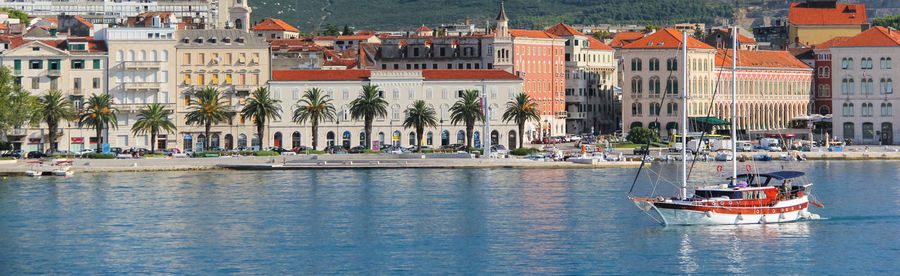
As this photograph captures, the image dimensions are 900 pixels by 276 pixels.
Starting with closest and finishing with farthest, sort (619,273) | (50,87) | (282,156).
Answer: (619,273)
(282,156)
(50,87)

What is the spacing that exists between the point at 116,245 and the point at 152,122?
61.1m

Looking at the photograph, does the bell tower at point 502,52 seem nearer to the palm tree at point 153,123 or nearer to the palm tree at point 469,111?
the palm tree at point 469,111

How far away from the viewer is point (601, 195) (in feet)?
315

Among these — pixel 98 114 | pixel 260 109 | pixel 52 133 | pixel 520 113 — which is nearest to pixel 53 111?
pixel 52 133

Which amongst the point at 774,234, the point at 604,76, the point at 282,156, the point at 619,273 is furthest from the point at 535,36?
the point at 619,273

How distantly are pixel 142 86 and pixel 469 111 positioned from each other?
2840 centimetres

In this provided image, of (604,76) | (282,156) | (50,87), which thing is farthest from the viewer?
(604,76)

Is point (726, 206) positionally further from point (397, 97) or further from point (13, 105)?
point (13, 105)

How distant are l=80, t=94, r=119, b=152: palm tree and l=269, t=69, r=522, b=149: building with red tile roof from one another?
14.7m

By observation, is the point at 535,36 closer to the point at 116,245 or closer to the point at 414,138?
the point at 414,138

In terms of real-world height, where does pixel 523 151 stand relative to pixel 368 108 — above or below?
below

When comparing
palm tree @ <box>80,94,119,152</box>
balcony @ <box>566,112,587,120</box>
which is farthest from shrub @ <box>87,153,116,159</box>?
balcony @ <box>566,112,587,120</box>

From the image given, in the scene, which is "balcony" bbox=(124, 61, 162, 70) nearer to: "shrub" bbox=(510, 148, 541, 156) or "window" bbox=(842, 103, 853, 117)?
"shrub" bbox=(510, 148, 541, 156)

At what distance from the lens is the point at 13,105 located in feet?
418
